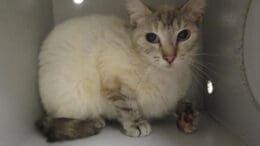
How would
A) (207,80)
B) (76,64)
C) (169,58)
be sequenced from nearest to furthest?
(169,58) < (76,64) < (207,80)

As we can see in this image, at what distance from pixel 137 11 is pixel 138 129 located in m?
0.35

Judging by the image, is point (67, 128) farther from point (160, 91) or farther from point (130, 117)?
point (160, 91)

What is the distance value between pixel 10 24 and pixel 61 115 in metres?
0.33

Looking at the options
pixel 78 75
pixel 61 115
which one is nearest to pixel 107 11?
pixel 78 75

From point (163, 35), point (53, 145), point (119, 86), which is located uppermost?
point (163, 35)

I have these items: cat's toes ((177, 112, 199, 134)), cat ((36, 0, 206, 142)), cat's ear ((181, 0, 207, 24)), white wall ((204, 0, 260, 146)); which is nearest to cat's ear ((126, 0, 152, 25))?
cat ((36, 0, 206, 142))

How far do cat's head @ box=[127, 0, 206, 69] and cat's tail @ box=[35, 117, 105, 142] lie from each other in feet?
0.87

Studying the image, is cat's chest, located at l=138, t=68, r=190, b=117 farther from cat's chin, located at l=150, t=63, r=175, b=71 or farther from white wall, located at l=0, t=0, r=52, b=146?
white wall, located at l=0, t=0, r=52, b=146

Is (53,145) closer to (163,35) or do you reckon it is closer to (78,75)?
(78,75)

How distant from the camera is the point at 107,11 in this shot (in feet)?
4.77

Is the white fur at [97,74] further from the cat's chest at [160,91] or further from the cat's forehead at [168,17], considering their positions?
the cat's forehead at [168,17]

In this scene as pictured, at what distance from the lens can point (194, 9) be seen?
120 cm

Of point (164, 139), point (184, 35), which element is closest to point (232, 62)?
point (184, 35)

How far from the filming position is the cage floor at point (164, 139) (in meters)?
1.17
